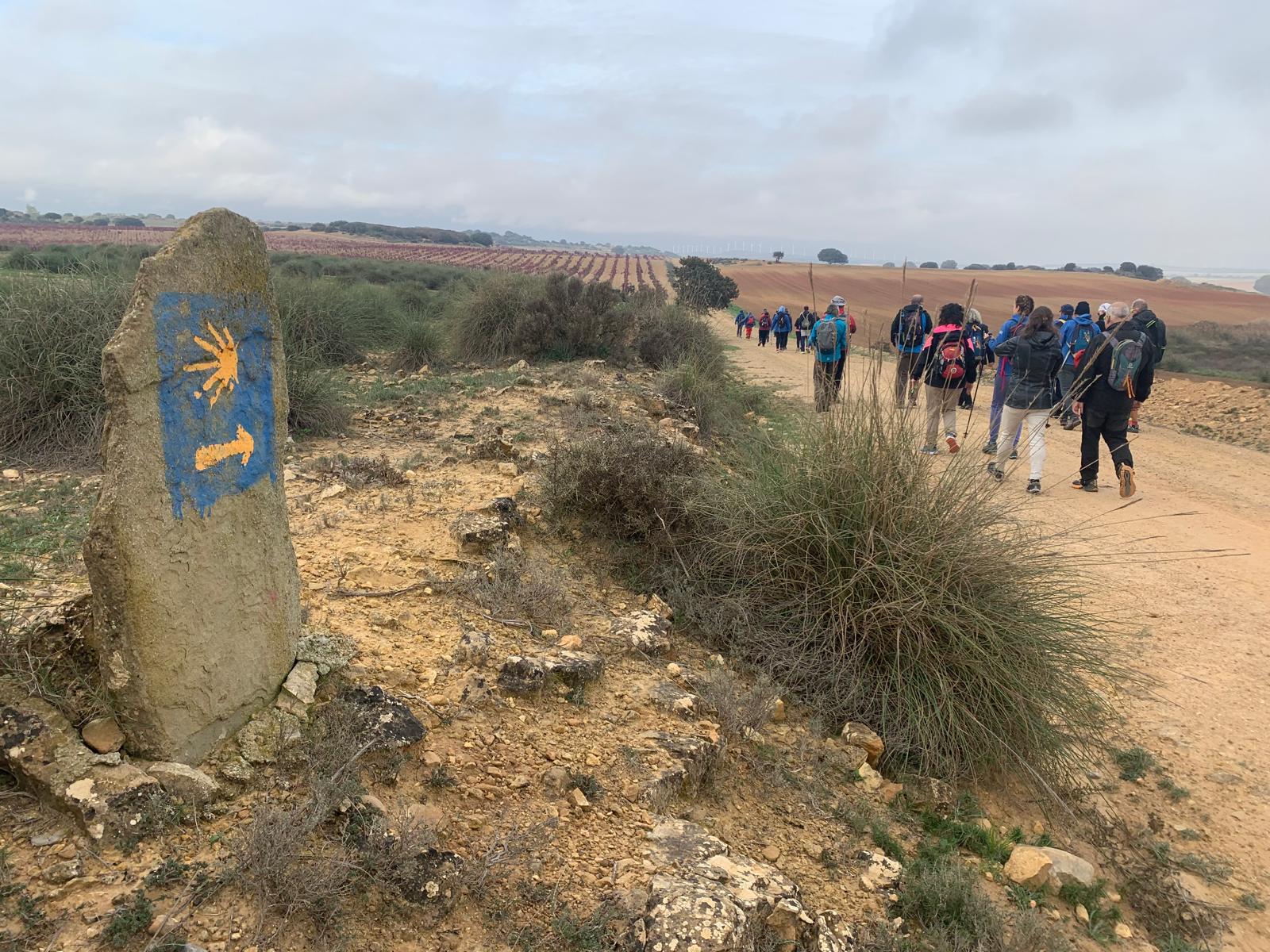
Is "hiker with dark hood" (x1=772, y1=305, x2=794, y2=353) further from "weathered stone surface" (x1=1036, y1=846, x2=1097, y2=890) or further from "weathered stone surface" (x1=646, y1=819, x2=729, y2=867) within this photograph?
"weathered stone surface" (x1=646, y1=819, x2=729, y2=867)

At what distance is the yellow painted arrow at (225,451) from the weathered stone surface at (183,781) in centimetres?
82

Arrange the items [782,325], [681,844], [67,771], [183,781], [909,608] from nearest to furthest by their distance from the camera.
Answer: [67,771] → [183,781] → [681,844] → [909,608] → [782,325]

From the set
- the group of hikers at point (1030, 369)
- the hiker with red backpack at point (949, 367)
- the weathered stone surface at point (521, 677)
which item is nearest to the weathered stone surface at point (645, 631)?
the weathered stone surface at point (521, 677)

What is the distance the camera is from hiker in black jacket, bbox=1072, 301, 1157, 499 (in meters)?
6.57

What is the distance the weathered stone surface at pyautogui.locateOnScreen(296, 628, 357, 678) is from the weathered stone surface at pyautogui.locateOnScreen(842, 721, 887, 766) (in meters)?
2.08

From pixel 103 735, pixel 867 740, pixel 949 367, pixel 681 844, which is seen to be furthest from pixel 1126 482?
pixel 103 735

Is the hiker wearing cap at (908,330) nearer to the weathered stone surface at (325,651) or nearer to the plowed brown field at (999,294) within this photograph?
the weathered stone surface at (325,651)

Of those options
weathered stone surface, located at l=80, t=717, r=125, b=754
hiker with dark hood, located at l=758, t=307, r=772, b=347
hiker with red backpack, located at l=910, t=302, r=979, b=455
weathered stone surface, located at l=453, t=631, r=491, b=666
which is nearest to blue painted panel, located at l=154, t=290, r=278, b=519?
weathered stone surface, located at l=80, t=717, r=125, b=754

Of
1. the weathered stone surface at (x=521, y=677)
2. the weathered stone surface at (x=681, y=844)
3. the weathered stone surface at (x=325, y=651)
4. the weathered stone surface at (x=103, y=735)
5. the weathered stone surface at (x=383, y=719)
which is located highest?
the weathered stone surface at (x=103, y=735)

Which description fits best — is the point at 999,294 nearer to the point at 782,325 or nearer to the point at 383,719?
the point at 782,325

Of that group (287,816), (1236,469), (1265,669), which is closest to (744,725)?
(287,816)

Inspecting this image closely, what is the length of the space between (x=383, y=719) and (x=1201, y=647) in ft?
15.2

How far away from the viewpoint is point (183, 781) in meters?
1.99

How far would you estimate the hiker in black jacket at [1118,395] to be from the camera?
6570 mm
